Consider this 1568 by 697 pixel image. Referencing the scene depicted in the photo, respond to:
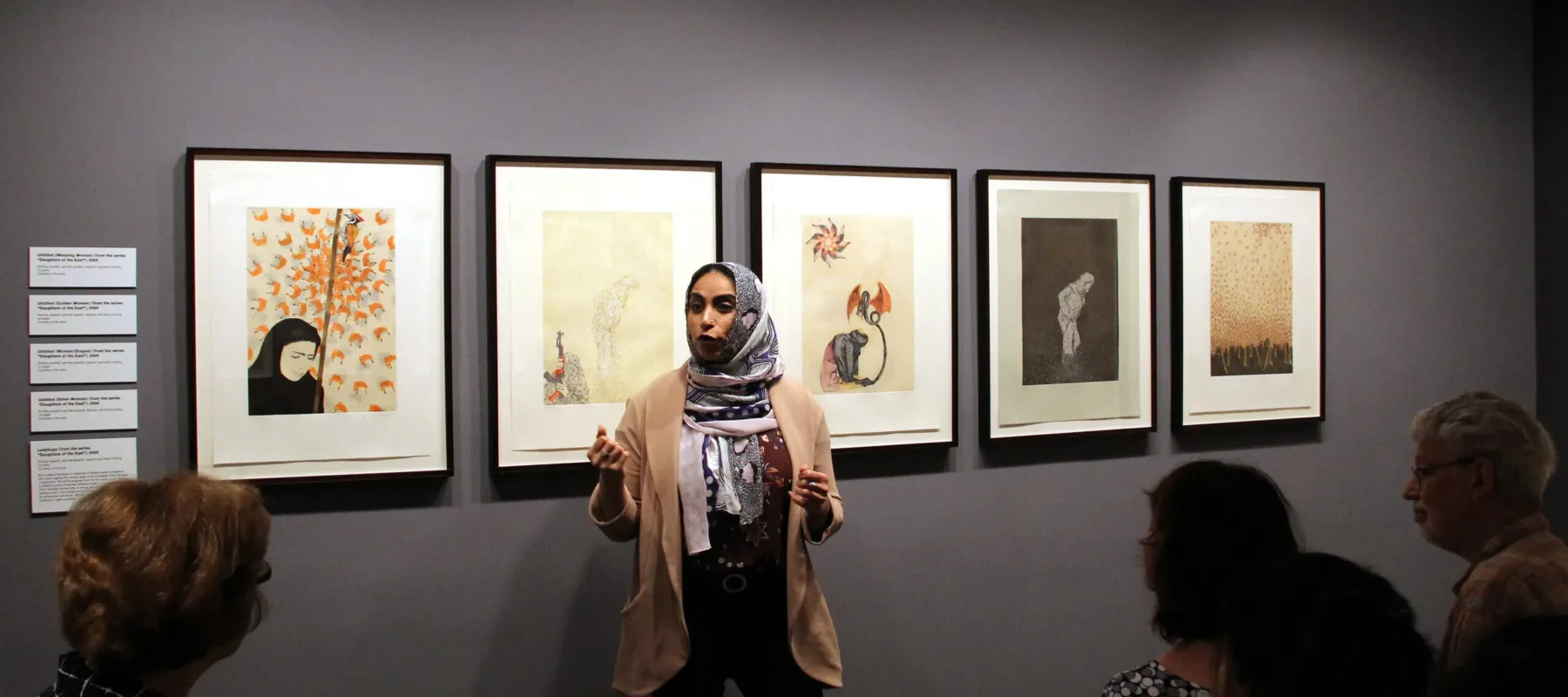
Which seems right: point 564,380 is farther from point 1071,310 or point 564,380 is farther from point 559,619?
point 1071,310

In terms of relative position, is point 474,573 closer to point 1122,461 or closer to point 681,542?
point 681,542

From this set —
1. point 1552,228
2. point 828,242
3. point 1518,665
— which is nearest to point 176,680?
point 1518,665

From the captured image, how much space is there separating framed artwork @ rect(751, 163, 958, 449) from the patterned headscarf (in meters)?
0.42

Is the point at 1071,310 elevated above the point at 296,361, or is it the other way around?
the point at 1071,310

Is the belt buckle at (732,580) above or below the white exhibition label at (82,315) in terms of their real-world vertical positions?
below

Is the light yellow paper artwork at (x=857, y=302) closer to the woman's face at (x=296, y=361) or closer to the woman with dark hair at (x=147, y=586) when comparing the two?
the woman's face at (x=296, y=361)

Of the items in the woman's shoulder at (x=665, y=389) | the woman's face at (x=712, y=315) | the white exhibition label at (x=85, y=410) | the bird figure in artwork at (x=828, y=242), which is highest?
the bird figure in artwork at (x=828, y=242)

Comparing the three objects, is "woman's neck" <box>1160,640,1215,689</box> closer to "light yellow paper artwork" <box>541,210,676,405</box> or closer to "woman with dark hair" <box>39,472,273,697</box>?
"woman with dark hair" <box>39,472,273,697</box>

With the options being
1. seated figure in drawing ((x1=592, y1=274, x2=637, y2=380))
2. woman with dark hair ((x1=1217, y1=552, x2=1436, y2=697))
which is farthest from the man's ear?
seated figure in drawing ((x1=592, y1=274, x2=637, y2=380))

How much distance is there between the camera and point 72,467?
2.26m

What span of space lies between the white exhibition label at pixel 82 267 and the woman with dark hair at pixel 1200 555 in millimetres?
2299

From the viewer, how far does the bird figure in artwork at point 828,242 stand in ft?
8.84

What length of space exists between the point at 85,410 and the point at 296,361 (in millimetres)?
473

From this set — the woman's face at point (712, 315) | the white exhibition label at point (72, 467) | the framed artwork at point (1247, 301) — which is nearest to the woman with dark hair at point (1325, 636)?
the woman's face at point (712, 315)
